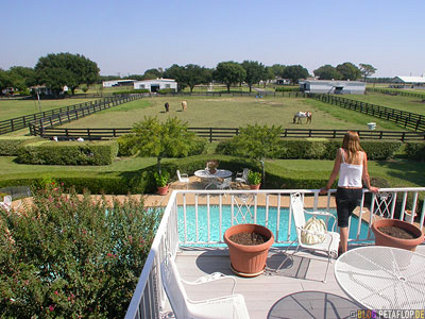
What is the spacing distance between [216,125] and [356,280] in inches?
905

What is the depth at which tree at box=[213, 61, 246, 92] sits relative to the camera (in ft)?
264

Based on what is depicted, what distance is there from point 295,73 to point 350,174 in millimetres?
135814

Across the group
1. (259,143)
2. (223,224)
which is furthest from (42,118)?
(223,224)

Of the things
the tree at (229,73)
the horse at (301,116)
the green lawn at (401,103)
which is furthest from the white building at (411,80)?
the horse at (301,116)

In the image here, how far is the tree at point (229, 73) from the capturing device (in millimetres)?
80375

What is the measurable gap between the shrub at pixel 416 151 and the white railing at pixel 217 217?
24.3 feet

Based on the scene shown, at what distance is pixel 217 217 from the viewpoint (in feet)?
32.1

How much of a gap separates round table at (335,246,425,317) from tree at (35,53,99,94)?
67162mm

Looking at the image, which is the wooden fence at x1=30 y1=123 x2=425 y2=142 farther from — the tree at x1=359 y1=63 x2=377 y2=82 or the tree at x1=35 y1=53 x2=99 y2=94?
the tree at x1=359 y1=63 x2=377 y2=82

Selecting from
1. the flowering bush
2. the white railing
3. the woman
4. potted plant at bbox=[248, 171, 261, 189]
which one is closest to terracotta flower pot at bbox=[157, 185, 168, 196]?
the white railing

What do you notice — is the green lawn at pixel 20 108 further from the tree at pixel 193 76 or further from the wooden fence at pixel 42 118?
the tree at pixel 193 76

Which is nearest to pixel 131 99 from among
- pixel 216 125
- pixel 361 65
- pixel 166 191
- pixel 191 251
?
pixel 216 125

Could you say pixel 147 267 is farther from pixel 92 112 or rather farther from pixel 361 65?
pixel 361 65

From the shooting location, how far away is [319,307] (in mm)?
3273
